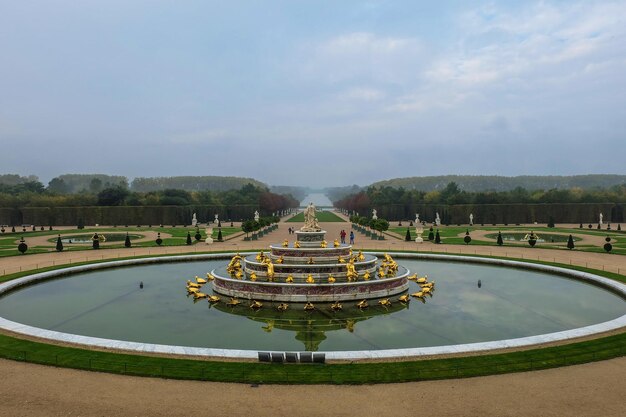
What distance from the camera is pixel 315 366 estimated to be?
1466 centimetres

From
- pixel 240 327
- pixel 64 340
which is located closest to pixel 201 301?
pixel 240 327

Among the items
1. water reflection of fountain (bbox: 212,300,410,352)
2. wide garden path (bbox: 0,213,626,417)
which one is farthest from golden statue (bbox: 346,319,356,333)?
wide garden path (bbox: 0,213,626,417)

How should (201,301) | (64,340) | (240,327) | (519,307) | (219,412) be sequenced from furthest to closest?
1. (201,301)
2. (519,307)
3. (240,327)
4. (64,340)
5. (219,412)

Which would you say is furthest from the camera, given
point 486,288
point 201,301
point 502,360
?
point 486,288

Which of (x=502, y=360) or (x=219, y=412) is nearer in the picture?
(x=219, y=412)

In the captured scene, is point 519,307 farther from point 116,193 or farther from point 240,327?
point 116,193

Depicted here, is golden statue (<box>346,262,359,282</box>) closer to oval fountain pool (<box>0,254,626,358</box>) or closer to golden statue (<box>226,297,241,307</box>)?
oval fountain pool (<box>0,254,626,358</box>)

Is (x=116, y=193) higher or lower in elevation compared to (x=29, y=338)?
higher

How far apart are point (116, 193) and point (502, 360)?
11264 centimetres

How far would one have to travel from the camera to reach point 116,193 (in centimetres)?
11300

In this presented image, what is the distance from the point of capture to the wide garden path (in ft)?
38.4

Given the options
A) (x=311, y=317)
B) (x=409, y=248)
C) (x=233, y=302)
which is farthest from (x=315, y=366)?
(x=409, y=248)

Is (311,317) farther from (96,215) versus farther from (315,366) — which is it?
(96,215)

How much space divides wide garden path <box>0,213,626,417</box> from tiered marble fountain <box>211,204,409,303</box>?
11.2 meters
